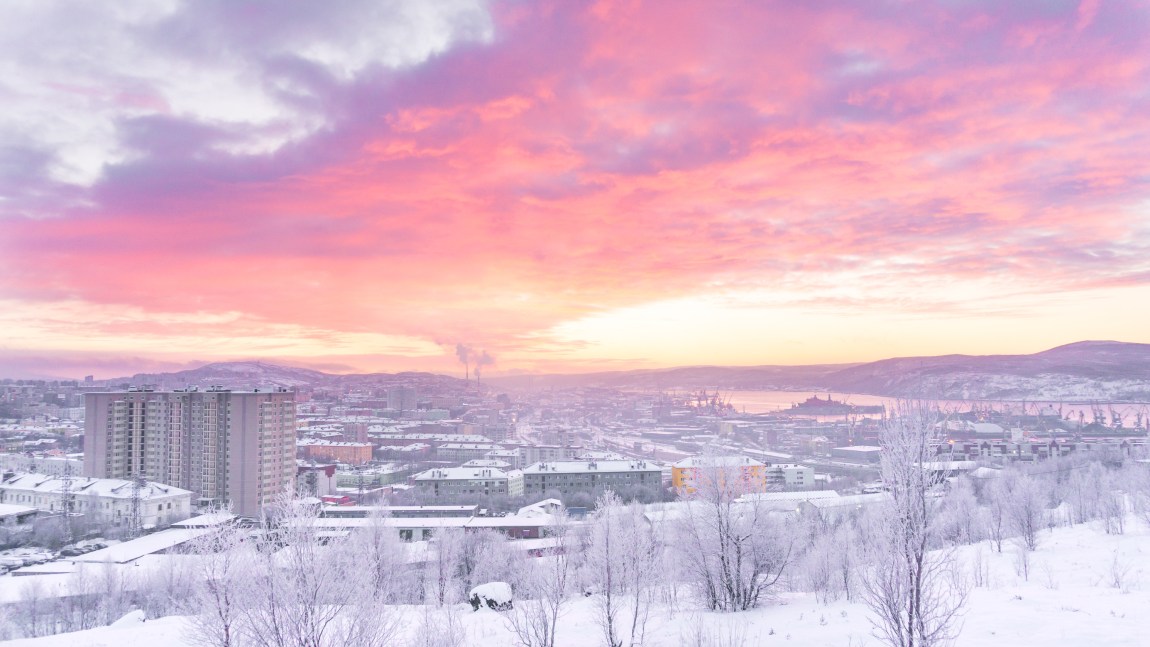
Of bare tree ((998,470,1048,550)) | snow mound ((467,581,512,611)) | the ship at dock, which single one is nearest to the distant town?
bare tree ((998,470,1048,550))

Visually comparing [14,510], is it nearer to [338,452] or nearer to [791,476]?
[338,452]

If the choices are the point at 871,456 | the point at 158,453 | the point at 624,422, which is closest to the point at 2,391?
the point at 158,453

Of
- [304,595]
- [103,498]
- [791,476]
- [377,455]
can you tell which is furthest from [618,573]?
[377,455]

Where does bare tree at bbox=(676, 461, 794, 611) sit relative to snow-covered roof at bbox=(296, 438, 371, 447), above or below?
above

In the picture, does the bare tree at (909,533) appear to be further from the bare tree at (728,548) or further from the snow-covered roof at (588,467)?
the snow-covered roof at (588,467)

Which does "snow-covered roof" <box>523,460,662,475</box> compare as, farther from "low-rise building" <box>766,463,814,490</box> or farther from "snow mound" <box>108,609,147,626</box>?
"snow mound" <box>108,609,147,626</box>

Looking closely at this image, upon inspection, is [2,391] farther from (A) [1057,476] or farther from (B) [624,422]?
(A) [1057,476]
